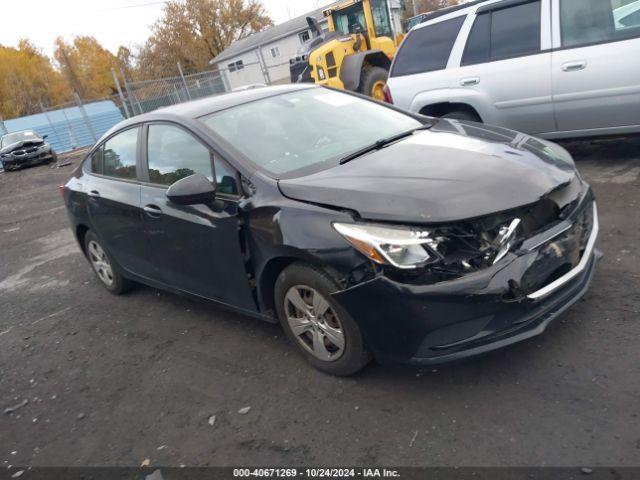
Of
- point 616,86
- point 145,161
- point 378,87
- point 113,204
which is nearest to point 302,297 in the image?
point 145,161

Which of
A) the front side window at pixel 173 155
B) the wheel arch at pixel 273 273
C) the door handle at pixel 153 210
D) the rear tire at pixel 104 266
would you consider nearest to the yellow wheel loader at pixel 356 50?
the rear tire at pixel 104 266

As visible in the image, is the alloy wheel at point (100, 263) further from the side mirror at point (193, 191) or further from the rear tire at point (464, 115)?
the rear tire at point (464, 115)

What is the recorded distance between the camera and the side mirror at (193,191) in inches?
132

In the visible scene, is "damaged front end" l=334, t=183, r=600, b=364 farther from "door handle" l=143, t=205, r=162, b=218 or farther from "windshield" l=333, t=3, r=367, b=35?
"windshield" l=333, t=3, r=367, b=35

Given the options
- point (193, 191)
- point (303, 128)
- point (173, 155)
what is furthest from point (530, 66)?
point (193, 191)

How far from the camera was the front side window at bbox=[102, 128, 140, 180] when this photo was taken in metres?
4.45

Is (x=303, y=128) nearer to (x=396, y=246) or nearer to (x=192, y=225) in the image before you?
(x=192, y=225)

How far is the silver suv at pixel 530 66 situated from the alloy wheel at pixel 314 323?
3.91 meters

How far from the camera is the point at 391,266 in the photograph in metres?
2.69

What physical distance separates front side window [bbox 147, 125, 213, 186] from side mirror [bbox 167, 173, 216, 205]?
0.70 feet

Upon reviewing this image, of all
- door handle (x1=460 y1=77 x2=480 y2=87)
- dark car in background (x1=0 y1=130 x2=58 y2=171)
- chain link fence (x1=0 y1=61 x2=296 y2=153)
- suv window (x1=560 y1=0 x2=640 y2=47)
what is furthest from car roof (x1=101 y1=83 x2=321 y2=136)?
chain link fence (x1=0 y1=61 x2=296 y2=153)

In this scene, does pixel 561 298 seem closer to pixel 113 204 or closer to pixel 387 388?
pixel 387 388

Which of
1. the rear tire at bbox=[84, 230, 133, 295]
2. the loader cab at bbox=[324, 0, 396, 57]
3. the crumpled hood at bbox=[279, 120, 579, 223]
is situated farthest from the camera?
the loader cab at bbox=[324, 0, 396, 57]

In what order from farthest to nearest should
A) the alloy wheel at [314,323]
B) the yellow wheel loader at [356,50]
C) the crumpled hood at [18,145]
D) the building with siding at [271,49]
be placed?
the building with siding at [271,49], the crumpled hood at [18,145], the yellow wheel loader at [356,50], the alloy wheel at [314,323]
